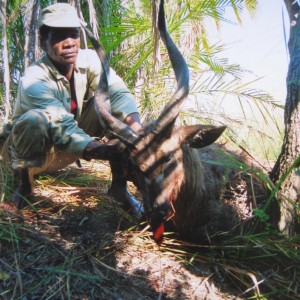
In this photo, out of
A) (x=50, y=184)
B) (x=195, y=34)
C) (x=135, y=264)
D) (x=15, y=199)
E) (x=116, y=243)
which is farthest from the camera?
(x=195, y=34)

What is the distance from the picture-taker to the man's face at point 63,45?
3684mm

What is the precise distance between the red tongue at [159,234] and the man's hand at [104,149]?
2.31 ft

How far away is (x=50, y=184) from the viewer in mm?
4168

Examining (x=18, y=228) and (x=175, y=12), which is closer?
(x=18, y=228)

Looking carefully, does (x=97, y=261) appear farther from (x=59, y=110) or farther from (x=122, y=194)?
(x=59, y=110)

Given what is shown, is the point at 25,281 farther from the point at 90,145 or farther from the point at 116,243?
the point at 90,145

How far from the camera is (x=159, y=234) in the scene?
2.90 meters

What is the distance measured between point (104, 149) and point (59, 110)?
66cm

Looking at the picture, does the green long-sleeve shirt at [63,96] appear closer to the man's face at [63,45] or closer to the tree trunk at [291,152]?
the man's face at [63,45]

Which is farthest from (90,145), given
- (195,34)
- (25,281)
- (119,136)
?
(195,34)

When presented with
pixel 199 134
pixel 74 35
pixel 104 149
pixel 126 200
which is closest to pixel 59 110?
pixel 104 149

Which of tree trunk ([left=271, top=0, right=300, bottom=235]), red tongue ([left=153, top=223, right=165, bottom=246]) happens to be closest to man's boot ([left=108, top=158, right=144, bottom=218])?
red tongue ([left=153, top=223, right=165, bottom=246])

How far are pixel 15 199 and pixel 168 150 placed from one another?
1594mm

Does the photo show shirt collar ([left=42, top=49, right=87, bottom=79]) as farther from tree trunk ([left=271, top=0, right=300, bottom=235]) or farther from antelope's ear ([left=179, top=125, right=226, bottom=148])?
tree trunk ([left=271, top=0, right=300, bottom=235])
